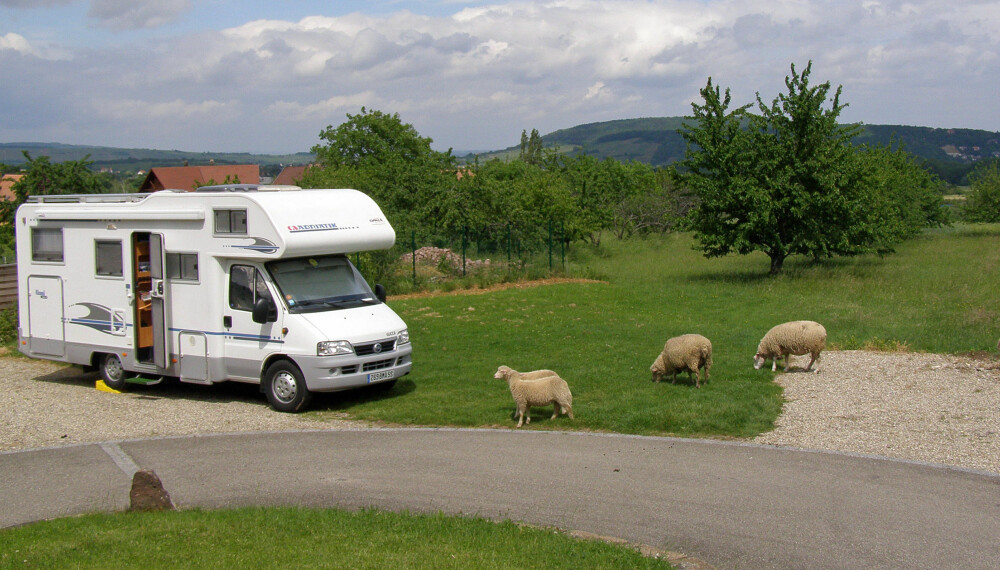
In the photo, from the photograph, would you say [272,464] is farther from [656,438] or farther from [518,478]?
[656,438]

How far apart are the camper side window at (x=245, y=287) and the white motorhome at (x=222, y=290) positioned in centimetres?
2

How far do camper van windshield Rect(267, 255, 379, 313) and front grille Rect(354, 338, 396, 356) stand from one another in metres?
0.88

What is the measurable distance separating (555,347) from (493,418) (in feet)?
19.8

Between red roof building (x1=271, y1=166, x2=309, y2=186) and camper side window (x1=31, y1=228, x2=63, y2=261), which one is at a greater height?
red roof building (x1=271, y1=166, x2=309, y2=186)

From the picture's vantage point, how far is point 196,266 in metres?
13.7

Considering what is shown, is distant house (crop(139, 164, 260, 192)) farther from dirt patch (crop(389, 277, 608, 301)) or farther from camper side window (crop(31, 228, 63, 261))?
camper side window (crop(31, 228, 63, 261))

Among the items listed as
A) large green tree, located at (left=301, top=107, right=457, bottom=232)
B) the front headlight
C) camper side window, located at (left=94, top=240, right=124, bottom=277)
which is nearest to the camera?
the front headlight

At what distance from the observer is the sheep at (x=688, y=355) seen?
13.4 metres

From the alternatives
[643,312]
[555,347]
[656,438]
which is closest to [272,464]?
[656,438]

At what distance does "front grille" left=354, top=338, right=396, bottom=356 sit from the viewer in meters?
12.9

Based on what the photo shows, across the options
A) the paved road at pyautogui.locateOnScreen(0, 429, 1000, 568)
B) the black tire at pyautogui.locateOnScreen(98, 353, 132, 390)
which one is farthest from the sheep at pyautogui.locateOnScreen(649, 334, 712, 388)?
the black tire at pyautogui.locateOnScreen(98, 353, 132, 390)

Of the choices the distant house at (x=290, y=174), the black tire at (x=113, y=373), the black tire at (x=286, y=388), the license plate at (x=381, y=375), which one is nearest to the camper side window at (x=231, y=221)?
the black tire at (x=286, y=388)

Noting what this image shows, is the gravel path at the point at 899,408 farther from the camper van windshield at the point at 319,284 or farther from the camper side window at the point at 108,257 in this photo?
the camper side window at the point at 108,257

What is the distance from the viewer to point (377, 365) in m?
13.1
